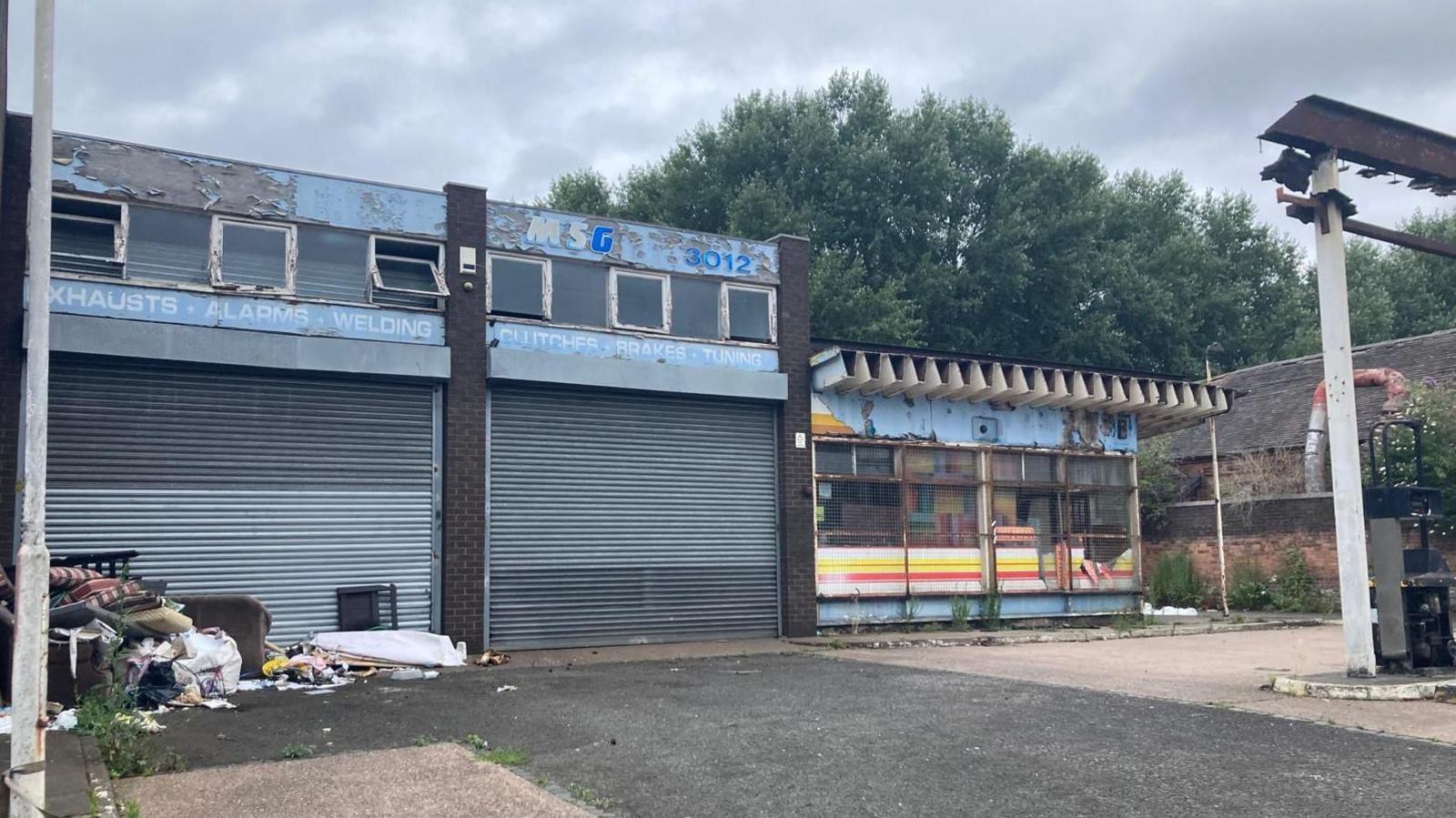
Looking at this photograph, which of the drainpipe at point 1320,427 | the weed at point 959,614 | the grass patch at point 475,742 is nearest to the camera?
the grass patch at point 475,742

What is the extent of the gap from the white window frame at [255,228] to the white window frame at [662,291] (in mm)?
4072

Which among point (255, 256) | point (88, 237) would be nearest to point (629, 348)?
point (255, 256)

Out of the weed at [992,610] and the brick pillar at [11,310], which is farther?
the weed at [992,610]

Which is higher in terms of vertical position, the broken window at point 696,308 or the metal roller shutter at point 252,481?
the broken window at point 696,308

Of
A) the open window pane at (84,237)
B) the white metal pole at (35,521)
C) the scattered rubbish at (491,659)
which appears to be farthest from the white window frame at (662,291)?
the white metal pole at (35,521)

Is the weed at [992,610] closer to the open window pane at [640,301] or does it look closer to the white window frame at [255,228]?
the open window pane at [640,301]

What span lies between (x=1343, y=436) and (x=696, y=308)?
8533mm

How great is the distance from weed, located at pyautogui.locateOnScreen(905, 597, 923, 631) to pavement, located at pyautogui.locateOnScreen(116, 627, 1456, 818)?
15.4 feet

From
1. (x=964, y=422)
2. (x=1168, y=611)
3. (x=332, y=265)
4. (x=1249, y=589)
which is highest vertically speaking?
(x=332, y=265)

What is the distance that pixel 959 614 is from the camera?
17.2 metres

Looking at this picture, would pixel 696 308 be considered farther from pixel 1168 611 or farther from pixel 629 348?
pixel 1168 611

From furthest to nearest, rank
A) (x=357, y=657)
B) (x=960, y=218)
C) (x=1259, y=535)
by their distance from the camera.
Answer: (x=960, y=218) < (x=1259, y=535) < (x=357, y=657)

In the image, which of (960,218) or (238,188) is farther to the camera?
(960,218)

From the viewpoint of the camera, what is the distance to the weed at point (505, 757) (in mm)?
6848
